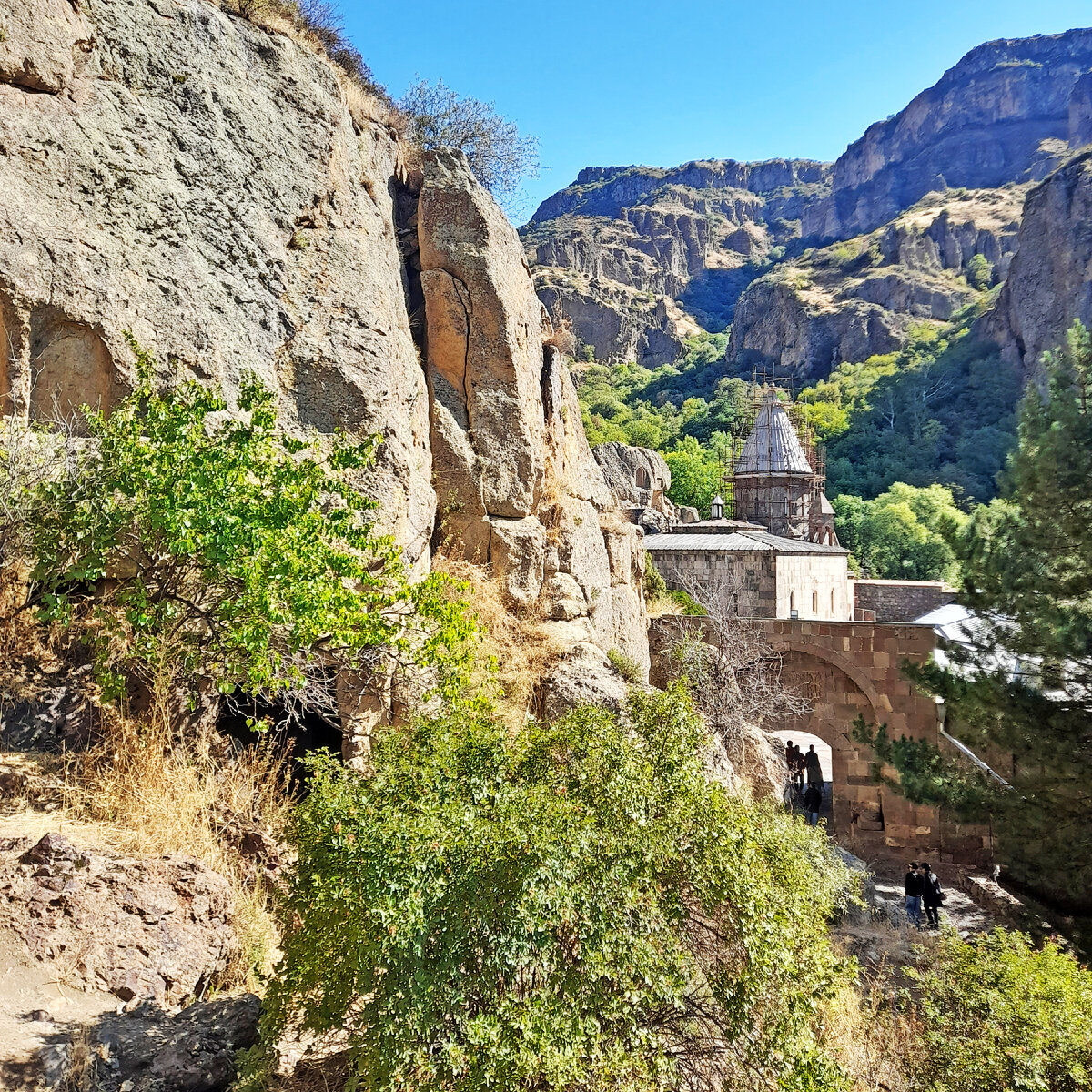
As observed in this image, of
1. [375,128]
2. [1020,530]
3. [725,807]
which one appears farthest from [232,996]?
[375,128]

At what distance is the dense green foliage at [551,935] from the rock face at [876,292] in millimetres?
82653

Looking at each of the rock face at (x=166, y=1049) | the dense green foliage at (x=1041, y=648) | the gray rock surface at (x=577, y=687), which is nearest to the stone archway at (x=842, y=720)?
the dense green foliage at (x=1041, y=648)

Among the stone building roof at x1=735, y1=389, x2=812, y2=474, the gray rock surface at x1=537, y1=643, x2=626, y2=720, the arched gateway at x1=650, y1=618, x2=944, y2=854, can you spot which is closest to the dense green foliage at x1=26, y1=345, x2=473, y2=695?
the gray rock surface at x1=537, y1=643, x2=626, y2=720

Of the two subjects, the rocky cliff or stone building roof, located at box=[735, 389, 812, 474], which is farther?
stone building roof, located at box=[735, 389, 812, 474]

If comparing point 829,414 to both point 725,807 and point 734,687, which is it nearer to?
point 734,687

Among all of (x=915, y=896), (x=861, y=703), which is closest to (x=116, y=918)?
(x=915, y=896)

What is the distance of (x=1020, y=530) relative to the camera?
9.57 m

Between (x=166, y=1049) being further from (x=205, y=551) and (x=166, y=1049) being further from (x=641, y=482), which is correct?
(x=641, y=482)

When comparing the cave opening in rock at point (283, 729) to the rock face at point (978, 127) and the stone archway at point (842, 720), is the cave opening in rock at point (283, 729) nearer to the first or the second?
the stone archway at point (842, 720)

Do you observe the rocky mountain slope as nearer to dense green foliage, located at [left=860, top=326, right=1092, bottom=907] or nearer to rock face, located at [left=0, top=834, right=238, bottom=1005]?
dense green foliage, located at [left=860, top=326, right=1092, bottom=907]

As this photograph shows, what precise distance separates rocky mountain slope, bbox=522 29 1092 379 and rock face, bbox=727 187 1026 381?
0.19m

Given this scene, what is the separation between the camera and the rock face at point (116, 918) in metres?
4.19

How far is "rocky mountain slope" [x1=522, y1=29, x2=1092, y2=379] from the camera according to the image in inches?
3233

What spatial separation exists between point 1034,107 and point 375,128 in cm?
13203
